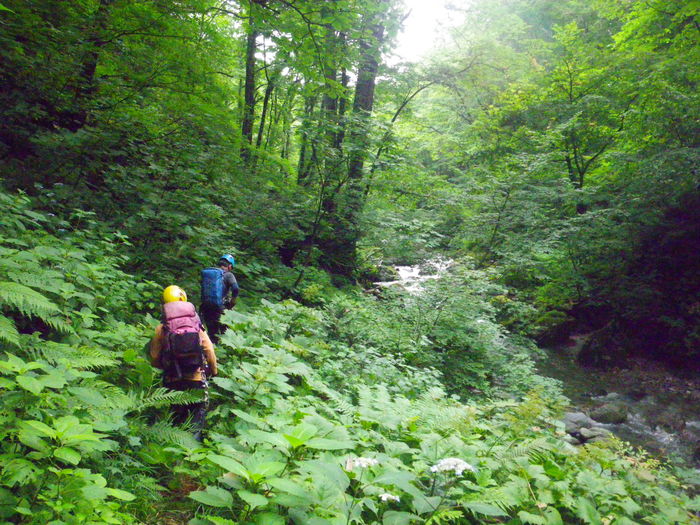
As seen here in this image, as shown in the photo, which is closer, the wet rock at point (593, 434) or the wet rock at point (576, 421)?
the wet rock at point (593, 434)

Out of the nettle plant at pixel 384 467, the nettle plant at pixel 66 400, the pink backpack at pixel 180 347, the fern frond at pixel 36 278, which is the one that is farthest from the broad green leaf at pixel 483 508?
the fern frond at pixel 36 278

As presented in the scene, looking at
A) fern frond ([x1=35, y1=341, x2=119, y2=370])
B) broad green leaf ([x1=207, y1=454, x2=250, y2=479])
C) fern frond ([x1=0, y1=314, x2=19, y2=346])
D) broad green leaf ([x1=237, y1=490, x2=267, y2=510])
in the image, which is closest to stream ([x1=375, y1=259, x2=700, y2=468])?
fern frond ([x1=35, y1=341, x2=119, y2=370])

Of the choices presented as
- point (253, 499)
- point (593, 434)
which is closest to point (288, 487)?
point (253, 499)

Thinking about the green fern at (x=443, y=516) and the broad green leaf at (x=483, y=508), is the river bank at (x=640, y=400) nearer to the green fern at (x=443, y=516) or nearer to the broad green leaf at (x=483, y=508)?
the broad green leaf at (x=483, y=508)

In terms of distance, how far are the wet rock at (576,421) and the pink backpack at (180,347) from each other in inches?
307

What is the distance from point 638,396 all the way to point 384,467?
35.7ft

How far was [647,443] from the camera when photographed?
25.7 ft

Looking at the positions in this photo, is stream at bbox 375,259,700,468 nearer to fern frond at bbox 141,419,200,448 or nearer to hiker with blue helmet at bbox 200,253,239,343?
hiker with blue helmet at bbox 200,253,239,343

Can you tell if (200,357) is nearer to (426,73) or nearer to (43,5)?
(43,5)

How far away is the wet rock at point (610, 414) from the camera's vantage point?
28.0 ft

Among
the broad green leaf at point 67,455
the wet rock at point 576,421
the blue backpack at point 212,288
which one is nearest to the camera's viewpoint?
the broad green leaf at point 67,455

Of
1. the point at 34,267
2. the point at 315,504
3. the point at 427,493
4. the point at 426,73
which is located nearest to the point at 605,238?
the point at 426,73

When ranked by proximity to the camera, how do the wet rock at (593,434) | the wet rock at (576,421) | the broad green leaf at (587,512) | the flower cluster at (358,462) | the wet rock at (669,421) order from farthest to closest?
the wet rock at (669,421)
the wet rock at (576,421)
the wet rock at (593,434)
the broad green leaf at (587,512)
the flower cluster at (358,462)

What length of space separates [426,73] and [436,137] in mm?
4590
